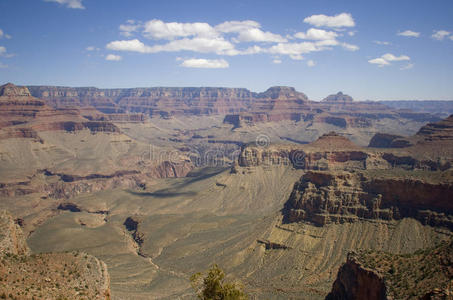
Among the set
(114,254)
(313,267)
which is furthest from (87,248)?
(313,267)

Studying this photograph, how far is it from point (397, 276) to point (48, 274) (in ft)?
118

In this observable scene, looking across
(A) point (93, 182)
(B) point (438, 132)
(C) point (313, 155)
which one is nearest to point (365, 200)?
(C) point (313, 155)

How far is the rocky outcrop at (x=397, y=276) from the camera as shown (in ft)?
114

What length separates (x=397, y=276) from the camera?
130 ft

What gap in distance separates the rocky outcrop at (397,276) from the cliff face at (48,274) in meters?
29.3

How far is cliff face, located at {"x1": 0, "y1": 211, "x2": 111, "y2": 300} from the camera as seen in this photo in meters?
32.6

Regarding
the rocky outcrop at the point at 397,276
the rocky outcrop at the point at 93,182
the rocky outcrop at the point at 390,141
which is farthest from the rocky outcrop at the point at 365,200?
the rocky outcrop at the point at 390,141

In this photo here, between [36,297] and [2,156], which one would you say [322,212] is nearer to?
[36,297]

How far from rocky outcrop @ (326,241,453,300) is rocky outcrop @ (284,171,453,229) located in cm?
2353

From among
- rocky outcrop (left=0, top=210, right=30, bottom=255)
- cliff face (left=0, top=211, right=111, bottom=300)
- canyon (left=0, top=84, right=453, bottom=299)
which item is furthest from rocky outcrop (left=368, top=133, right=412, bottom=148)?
rocky outcrop (left=0, top=210, right=30, bottom=255)

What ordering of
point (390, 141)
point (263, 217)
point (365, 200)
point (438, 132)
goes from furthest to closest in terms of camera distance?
point (390, 141) < point (438, 132) < point (263, 217) < point (365, 200)

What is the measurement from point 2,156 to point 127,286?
144 metres

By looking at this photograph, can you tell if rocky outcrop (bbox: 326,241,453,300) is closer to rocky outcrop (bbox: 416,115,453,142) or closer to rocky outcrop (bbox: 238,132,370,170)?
rocky outcrop (bbox: 238,132,370,170)

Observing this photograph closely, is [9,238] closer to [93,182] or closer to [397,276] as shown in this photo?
[397,276]
